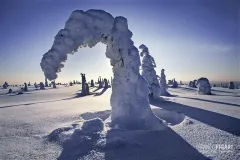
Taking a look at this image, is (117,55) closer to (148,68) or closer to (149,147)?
(149,147)

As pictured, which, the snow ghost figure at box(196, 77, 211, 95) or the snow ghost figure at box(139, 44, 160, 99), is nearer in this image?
the snow ghost figure at box(139, 44, 160, 99)

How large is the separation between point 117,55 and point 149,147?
16.3ft

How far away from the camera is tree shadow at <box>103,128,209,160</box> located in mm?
5469

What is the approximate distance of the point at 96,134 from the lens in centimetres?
720

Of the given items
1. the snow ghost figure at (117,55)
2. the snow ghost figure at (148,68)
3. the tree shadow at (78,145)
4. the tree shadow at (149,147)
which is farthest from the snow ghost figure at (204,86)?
the tree shadow at (78,145)

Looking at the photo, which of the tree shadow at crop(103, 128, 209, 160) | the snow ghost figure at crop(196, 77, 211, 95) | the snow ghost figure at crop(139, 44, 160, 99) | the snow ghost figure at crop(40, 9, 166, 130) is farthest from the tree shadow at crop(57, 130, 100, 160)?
the snow ghost figure at crop(196, 77, 211, 95)

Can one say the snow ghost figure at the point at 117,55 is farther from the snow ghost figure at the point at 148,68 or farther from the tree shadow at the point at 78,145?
the snow ghost figure at the point at 148,68

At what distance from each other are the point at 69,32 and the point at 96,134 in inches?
176

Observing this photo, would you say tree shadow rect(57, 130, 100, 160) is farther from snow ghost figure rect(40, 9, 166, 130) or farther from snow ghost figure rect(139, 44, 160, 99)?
snow ghost figure rect(139, 44, 160, 99)

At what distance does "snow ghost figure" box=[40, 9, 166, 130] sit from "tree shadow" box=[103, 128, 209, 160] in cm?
171

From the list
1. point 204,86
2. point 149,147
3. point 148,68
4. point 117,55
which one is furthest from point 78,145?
point 204,86

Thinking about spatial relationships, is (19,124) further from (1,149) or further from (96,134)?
(96,134)

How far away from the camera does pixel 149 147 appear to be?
609cm

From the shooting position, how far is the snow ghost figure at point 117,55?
8453mm
